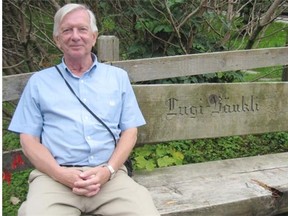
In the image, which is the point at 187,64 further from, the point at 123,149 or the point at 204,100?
the point at 123,149

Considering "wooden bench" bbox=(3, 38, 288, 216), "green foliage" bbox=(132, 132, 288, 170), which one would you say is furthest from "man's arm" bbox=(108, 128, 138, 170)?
"green foliage" bbox=(132, 132, 288, 170)

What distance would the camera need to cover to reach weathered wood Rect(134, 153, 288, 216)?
9.10 feet

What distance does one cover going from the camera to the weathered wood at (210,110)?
10.7 ft

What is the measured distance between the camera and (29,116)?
257 centimetres

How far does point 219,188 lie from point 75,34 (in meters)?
1.27

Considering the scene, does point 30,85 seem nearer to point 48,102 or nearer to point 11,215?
point 48,102

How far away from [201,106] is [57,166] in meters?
1.24

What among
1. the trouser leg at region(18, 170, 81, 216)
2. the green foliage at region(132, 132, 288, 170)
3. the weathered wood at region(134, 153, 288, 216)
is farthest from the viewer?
the green foliage at region(132, 132, 288, 170)

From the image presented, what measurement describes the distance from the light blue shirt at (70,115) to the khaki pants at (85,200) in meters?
0.13

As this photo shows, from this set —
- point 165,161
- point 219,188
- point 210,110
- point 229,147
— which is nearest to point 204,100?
point 210,110

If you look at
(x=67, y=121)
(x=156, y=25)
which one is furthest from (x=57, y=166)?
(x=156, y=25)

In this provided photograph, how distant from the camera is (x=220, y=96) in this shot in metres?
3.39

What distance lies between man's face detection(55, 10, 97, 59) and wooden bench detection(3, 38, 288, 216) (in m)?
0.46

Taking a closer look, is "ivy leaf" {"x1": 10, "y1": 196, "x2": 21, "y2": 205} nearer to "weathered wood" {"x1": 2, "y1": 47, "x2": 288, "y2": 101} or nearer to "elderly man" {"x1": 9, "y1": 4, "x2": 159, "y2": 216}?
"weathered wood" {"x1": 2, "y1": 47, "x2": 288, "y2": 101}
